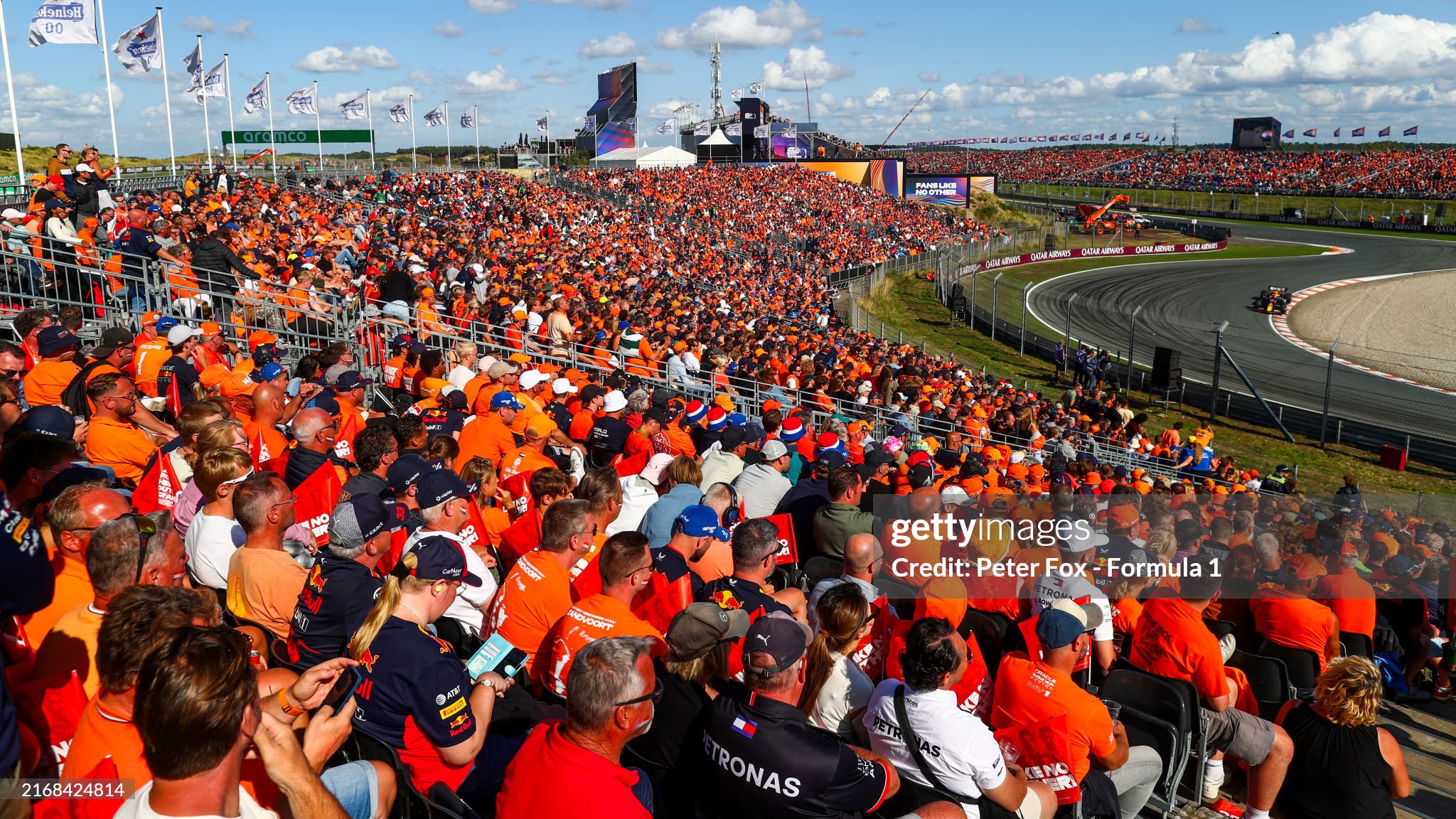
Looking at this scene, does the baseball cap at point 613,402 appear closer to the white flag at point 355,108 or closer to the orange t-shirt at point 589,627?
the orange t-shirt at point 589,627

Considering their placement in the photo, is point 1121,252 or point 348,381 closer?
point 348,381

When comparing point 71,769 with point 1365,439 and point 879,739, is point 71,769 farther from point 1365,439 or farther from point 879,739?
point 1365,439

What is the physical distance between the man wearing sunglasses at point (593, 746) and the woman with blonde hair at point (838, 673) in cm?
107

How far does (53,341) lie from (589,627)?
683 cm

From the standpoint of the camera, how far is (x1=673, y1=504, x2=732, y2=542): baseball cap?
17.4ft

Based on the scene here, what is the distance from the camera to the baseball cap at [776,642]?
10.9 ft

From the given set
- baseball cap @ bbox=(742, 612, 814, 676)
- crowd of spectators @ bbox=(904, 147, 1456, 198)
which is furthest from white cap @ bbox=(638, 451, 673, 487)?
crowd of spectators @ bbox=(904, 147, 1456, 198)

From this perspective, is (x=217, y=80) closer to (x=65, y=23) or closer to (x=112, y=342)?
(x=65, y=23)

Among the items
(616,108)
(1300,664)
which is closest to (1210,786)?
(1300,664)

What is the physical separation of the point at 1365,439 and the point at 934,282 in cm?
2671

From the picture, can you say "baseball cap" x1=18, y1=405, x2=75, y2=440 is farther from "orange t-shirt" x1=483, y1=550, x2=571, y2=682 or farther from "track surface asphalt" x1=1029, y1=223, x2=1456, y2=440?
"track surface asphalt" x1=1029, y1=223, x2=1456, y2=440

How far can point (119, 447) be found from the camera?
6.49 metres

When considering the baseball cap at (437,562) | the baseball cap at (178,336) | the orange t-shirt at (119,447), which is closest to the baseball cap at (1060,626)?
the baseball cap at (437,562)

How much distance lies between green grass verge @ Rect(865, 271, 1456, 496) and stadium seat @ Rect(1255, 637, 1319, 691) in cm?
1577
